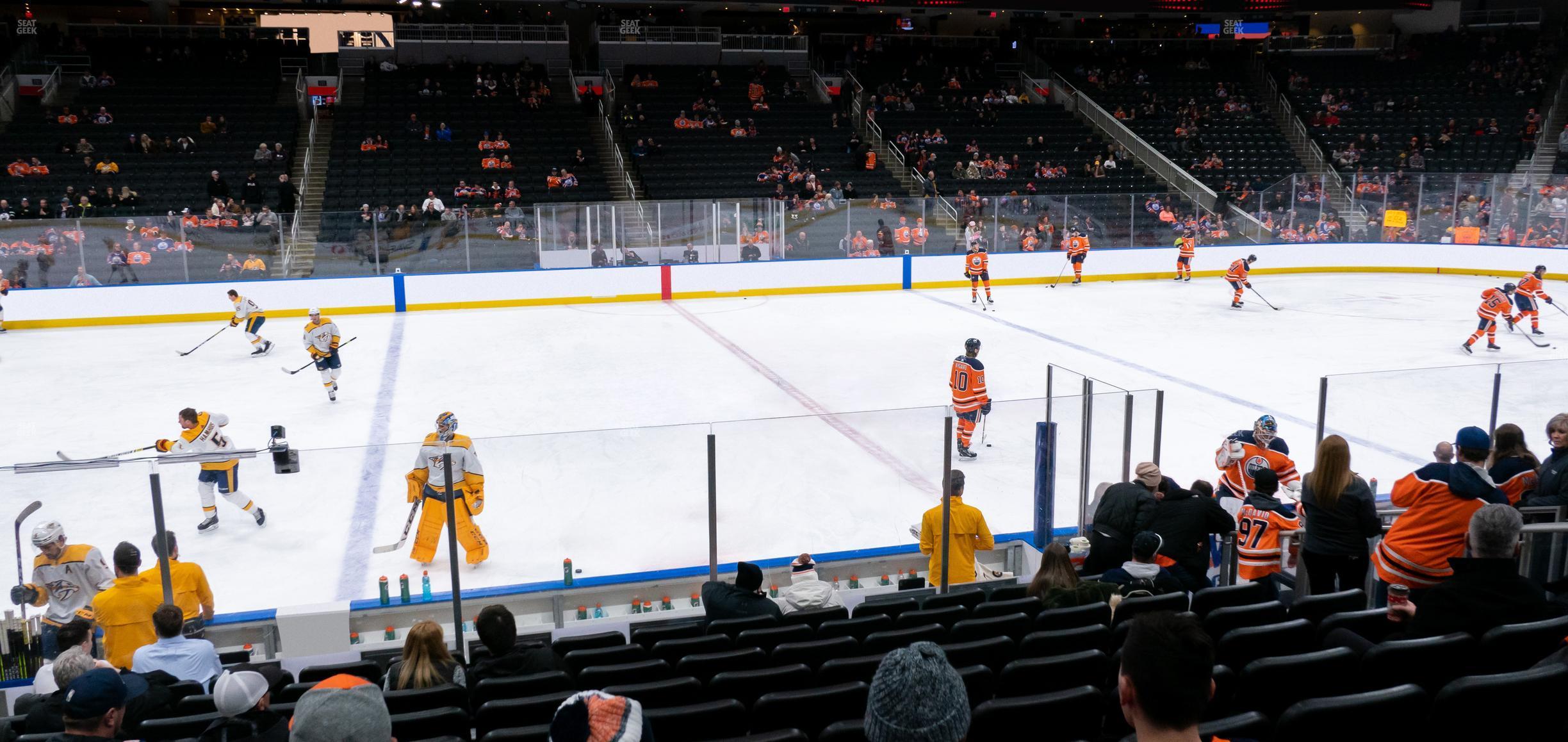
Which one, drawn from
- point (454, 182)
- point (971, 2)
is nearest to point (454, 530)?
point (454, 182)

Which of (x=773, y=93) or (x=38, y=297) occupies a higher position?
(x=773, y=93)

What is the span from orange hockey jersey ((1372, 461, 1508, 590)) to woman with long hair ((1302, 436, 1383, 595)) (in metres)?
0.44

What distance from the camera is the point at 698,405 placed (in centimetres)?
1246

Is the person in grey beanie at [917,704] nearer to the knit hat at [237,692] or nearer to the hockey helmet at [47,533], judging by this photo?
the knit hat at [237,692]

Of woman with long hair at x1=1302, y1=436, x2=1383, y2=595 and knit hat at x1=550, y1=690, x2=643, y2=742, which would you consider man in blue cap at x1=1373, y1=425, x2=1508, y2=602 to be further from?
knit hat at x1=550, y1=690, x2=643, y2=742

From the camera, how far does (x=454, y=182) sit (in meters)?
25.2

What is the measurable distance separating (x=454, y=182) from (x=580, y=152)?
3276mm

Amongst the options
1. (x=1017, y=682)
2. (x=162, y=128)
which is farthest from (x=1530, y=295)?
(x=162, y=128)

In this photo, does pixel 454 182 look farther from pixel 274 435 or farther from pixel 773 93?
pixel 274 435

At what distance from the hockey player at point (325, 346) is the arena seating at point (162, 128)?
12.1m

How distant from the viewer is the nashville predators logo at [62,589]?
5.68 meters

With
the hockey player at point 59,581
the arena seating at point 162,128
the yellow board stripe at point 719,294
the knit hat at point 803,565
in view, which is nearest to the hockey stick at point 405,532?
the hockey player at point 59,581

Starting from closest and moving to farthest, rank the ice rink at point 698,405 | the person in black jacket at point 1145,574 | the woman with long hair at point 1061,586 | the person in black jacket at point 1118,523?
the woman with long hair at point 1061,586 → the person in black jacket at point 1145,574 → the person in black jacket at point 1118,523 → the ice rink at point 698,405

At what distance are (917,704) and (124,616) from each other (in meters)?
5.12
